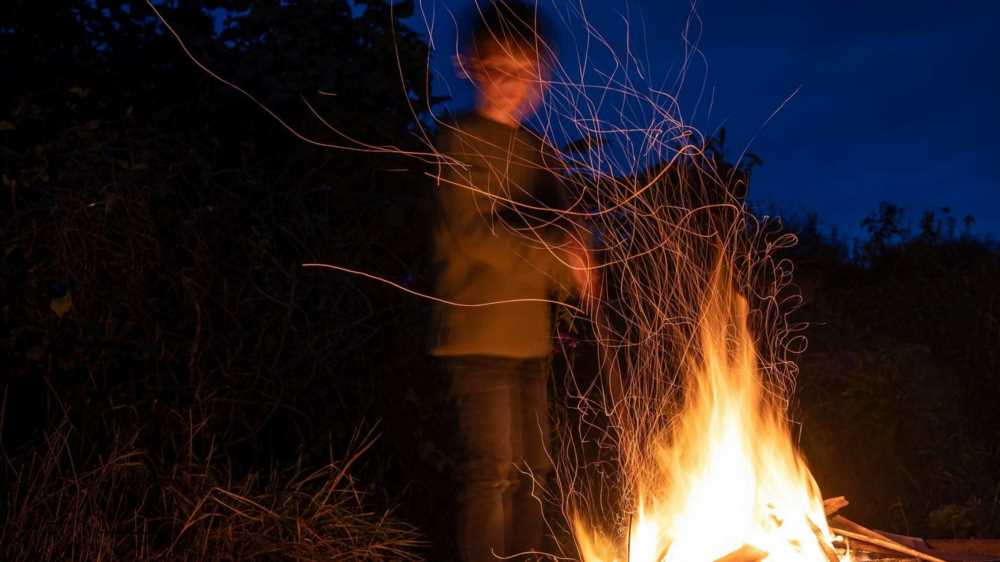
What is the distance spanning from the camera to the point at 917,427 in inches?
198

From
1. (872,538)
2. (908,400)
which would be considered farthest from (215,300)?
(908,400)

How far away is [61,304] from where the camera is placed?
3555 mm

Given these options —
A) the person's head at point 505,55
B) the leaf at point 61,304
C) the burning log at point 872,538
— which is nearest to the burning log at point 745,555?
the burning log at point 872,538

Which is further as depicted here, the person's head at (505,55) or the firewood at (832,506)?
the firewood at (832,506)

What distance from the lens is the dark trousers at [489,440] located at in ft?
9.48

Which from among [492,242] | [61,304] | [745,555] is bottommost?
[745,555]

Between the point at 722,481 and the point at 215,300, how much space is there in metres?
2.13

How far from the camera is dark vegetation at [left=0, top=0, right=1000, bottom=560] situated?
127 inches

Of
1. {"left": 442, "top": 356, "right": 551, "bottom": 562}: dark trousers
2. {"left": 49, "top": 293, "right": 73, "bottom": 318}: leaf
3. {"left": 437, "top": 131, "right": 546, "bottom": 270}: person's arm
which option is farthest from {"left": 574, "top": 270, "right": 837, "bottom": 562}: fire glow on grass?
{"left": 49, "top": 293, "right": 73, "bottom": 318}: leaf

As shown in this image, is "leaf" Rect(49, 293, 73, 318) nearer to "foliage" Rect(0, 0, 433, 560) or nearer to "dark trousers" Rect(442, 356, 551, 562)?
"foliage" Rect(0, 0, 433, 560)

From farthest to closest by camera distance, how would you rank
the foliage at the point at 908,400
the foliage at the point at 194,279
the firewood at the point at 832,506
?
the foliage at the point at 908,400
the foliage at the point at 194,279
the firewood at the point at 832,506

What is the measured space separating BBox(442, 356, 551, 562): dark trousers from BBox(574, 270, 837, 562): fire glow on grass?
29 centimetres

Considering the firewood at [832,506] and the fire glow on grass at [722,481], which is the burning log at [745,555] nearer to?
the fire glow on grass at [722,481]

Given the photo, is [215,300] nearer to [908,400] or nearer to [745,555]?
[745,555]
